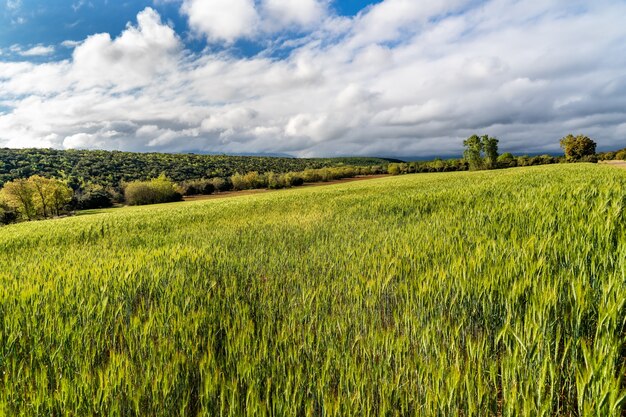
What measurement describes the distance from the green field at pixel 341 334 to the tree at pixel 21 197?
324 feet

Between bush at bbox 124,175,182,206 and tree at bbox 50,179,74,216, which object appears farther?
bush at bbox 124,175,182,206

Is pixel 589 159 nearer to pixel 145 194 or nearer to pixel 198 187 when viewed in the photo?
pixel 198 187

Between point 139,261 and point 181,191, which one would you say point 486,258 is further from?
point 181,191

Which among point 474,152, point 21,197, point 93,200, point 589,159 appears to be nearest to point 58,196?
point 21,197

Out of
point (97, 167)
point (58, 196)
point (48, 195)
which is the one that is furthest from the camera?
point (97, 167)

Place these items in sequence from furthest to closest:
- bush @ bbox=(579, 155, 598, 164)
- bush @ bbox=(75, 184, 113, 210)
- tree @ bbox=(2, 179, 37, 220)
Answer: bush @ bbox=(579, 155, 598, 164) → bush @ bbox=(75, 184, 113, 210) → tree @ bbox=(2, 179, 37, 220)

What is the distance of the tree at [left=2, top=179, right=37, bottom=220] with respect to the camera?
75.4 metres

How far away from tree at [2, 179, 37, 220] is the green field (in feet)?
324

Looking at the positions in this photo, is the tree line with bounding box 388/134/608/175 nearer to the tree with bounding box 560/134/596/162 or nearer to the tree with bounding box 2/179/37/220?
the tree with bounding box 560/134/596/162

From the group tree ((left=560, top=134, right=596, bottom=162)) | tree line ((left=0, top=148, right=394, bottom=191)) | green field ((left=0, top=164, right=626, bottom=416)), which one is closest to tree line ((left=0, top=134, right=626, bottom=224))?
tree ((left=560, top=134, right=596, bottom=162))

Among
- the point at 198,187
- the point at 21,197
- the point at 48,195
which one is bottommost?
the point at 21,197

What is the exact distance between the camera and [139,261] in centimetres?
595

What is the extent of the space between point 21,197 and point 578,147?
16633 centimetres

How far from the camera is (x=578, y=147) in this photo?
99688 millimetres
